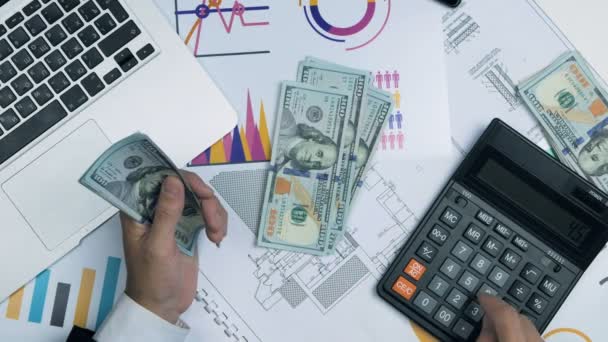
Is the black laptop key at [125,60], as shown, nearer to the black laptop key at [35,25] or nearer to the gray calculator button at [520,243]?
the black laptop key at [35,25]

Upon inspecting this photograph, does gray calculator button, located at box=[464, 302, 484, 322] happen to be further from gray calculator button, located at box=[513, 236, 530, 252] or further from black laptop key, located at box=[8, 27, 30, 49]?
black laptop key, located at box=[8, 27, 30, 49]

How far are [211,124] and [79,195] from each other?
16 centimetres

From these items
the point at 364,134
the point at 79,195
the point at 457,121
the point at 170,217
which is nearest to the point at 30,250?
the point at 79,195

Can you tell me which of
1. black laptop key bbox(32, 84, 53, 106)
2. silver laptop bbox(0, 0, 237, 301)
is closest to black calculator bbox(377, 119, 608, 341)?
silver laptop bbox(0, 0, 237, 301)

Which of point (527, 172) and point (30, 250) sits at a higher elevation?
point (30, 250)

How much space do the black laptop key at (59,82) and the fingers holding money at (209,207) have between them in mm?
155

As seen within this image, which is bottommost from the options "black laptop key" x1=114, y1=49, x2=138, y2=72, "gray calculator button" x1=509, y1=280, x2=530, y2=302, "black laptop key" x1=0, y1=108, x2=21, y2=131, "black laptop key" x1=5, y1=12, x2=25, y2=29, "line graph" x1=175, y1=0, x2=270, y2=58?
"gray calculator button" x1=509, y1=280, x2=530, y2=302

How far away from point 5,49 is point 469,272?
557 millimetres

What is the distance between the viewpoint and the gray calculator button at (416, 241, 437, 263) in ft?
2.16

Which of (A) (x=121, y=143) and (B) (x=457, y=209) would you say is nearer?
(A) (x=121, y=143)

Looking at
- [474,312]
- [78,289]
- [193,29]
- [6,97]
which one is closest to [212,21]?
[193,29]

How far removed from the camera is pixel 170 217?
1.87 ft

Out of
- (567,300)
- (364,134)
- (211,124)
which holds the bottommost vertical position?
(567,300)

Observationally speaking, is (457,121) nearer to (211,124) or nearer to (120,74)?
Answer: (211,124)
